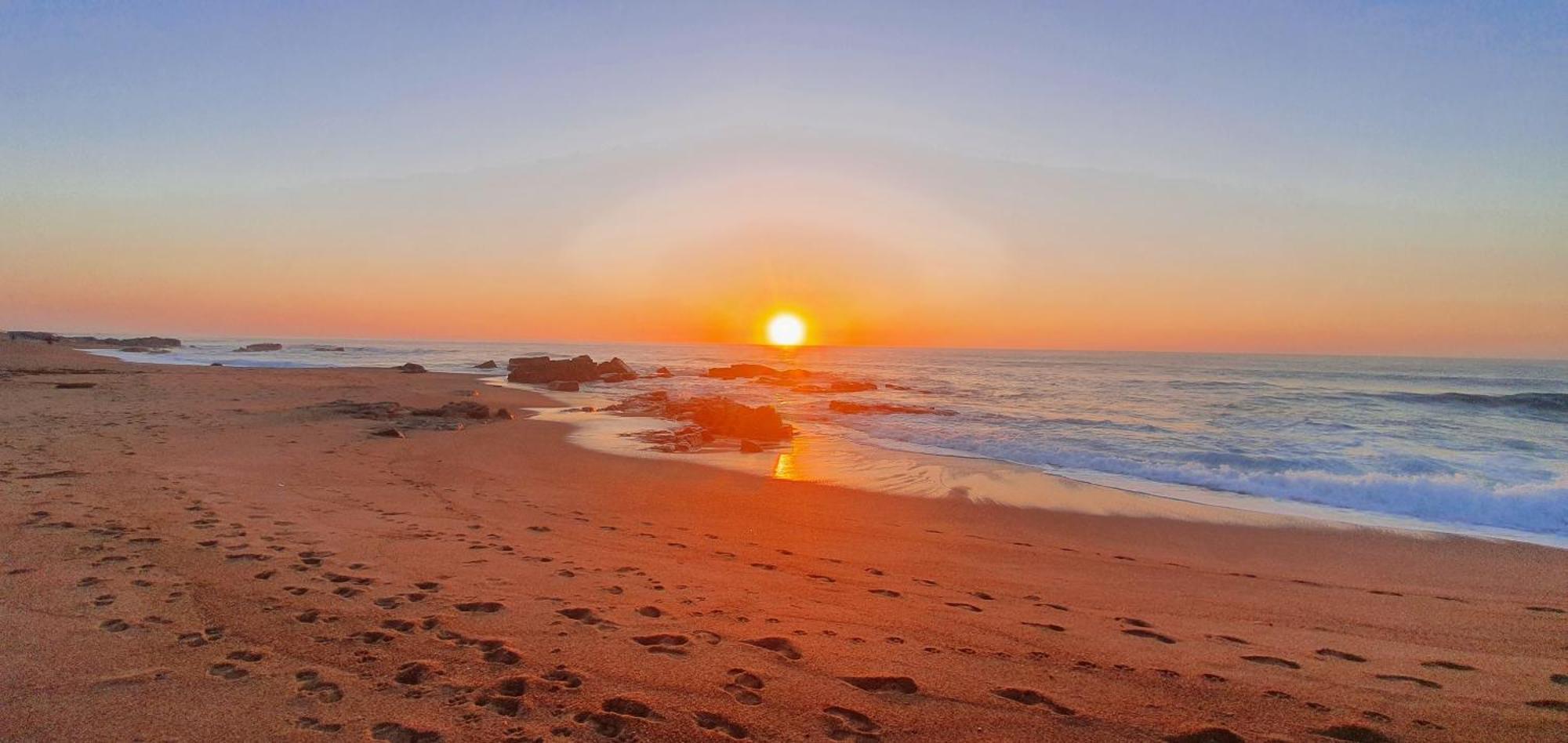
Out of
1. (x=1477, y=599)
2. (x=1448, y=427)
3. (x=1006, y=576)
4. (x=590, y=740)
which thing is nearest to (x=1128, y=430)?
(x=1448, y=427)

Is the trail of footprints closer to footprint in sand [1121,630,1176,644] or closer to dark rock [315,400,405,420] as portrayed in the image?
footprint in sand [1121,630,1176,644]

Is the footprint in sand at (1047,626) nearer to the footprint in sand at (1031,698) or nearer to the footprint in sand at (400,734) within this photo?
the footprint in sand at (1031,698)

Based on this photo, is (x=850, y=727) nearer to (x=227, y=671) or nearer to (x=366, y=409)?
(x=227, y=671)

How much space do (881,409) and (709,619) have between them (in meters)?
22.1

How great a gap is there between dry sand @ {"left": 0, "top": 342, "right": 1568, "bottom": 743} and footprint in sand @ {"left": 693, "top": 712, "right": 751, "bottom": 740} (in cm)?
2

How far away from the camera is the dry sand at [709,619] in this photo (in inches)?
133

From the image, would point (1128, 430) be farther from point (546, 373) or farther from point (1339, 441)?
point (546, 373)

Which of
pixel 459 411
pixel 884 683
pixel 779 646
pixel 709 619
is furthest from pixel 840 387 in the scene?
pixel 884 683

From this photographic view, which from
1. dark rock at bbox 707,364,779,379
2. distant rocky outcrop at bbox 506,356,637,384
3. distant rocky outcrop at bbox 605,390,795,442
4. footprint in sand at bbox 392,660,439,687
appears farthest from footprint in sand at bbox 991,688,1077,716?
dark rock at bbox 707,364,779,379

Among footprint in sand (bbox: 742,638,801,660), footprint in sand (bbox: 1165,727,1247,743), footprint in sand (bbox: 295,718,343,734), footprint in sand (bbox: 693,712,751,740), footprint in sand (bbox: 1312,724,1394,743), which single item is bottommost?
footprint in sand (bbox: 1312,724,1394,743)

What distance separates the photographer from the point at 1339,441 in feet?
58.7

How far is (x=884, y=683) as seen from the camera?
12.6 ft

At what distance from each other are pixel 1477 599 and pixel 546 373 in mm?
37694

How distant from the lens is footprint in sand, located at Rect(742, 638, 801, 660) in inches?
165
